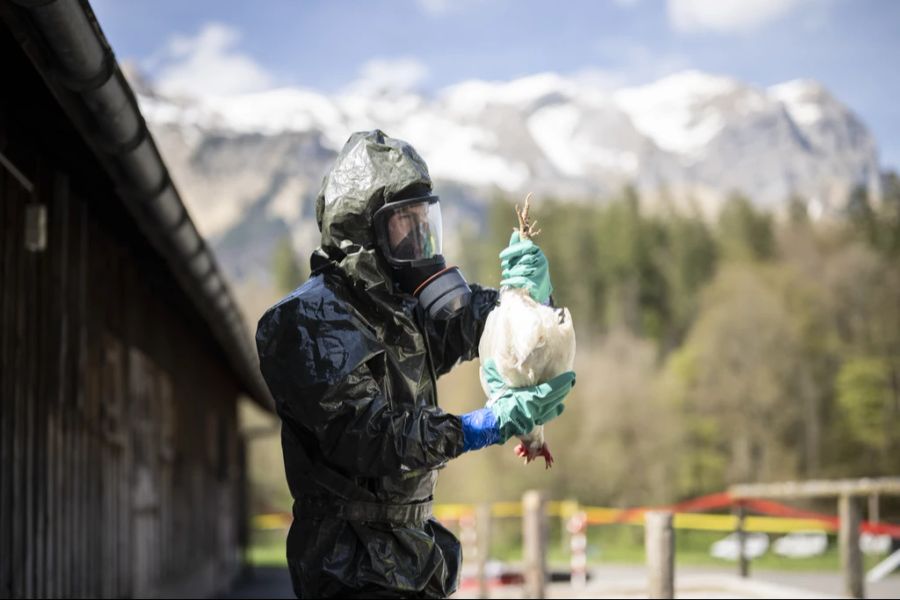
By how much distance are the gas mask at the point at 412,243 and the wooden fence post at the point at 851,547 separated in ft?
20.6

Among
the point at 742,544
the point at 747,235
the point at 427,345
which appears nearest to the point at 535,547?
the point at 742,544

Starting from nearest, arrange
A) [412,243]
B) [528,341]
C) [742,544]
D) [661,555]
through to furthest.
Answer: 1. [528,341]
2. [412,243]
3. [661,555]
4. [742,544]

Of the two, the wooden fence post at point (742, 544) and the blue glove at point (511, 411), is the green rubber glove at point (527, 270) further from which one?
the wooden fence post at point (742, 544)

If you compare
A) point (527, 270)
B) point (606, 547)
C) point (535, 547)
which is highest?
point (527, 270)

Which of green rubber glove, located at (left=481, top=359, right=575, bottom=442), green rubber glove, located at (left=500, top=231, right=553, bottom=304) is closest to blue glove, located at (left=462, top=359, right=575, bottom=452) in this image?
green rubber glove, located at (left=481, top=359, right=575, bottom=442)

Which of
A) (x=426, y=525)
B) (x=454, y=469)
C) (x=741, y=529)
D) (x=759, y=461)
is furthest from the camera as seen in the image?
(x=759, y=461)

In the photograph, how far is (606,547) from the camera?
133 ft

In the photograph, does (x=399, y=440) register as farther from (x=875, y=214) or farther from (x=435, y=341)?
(x=875, y=214)

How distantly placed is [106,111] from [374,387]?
2.59 meters

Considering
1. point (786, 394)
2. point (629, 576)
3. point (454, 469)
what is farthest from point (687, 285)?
point (629, 576)

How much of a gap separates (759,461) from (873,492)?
3955cm

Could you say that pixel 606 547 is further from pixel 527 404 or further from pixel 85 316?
pixel 527 404

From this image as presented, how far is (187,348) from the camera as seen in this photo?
45.9 ft

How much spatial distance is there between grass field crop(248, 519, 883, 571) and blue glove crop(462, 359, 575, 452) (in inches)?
967
